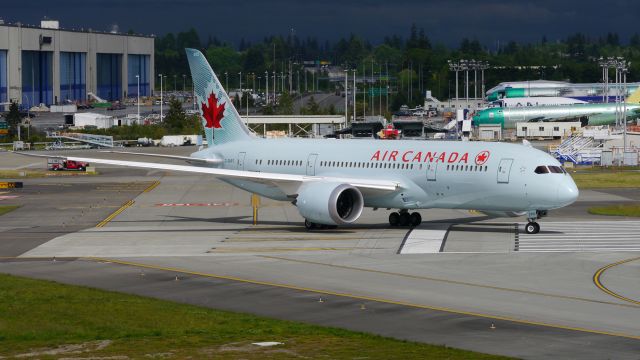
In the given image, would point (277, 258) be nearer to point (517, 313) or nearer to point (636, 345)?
point (517, 313)

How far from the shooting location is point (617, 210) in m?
70.9

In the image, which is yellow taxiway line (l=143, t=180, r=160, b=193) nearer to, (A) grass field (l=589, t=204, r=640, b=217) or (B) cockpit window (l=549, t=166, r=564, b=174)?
(A) grass field (l=589, t=204, r=640, b=217)

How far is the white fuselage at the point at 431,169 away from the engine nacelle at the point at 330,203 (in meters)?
1.33

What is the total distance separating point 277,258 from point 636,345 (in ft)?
68.3

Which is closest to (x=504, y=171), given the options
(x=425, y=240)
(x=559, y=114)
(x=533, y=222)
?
(x=533, y=222)

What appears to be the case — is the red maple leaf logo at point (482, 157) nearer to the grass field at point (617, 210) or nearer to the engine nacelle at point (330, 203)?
the engine nacelle at point (330, 203)

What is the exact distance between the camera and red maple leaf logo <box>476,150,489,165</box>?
5716 centimetres

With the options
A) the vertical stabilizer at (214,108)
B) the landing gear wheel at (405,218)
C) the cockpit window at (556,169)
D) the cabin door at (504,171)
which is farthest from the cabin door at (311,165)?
the cockpit window at (556,169)

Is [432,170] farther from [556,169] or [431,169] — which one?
[556,169]

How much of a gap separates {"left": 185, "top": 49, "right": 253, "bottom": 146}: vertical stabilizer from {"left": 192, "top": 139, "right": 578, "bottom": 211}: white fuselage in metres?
2.45

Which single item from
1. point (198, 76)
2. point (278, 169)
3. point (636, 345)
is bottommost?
point (636, 345)

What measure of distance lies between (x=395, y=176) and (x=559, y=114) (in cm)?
14261

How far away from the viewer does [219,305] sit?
38688 millimetres

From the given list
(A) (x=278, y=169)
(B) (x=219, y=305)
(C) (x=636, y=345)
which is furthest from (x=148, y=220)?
(C) (x=636, y=345)
